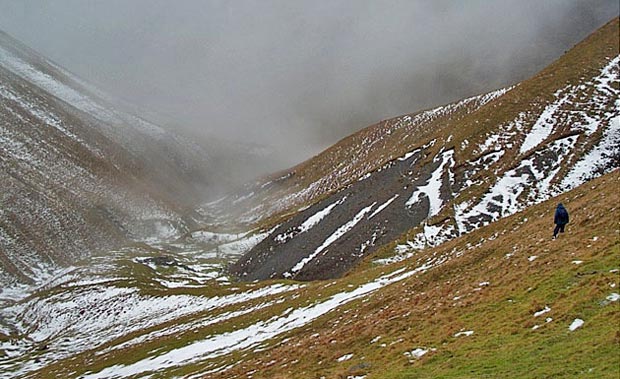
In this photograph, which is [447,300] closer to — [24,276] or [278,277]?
[278,277]

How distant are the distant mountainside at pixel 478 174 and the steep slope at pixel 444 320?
29.5ft

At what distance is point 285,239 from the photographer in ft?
269

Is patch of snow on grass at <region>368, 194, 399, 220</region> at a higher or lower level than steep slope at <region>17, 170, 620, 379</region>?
higher

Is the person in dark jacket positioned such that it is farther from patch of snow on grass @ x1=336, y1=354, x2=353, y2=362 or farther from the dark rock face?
the dark rock face

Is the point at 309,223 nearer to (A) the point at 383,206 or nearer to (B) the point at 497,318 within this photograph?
→ (A) the point at 383,206

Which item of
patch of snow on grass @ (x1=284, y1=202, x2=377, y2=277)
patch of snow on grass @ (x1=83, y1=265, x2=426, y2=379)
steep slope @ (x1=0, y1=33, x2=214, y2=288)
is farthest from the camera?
steep slope @ (x1=0, y1=33, x2=214, y2=288)

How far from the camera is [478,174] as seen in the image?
200ft

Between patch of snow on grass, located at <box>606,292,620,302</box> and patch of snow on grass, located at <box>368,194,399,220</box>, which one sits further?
patch of snow on grass, located at <box>368,194,399,220</box>

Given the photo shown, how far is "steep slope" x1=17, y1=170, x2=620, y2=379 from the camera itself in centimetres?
1498

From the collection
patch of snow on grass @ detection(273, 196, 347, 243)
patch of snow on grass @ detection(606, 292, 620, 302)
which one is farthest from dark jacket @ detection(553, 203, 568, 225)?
patch of snow on grass @ detection(273, 196, 347, 243)

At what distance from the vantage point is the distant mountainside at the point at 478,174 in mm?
52719

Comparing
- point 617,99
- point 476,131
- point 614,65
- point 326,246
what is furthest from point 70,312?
point 614,65

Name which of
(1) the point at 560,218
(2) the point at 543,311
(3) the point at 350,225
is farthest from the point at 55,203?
(2) the point at 543,311

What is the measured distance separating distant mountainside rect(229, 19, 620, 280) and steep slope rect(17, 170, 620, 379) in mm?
8991
